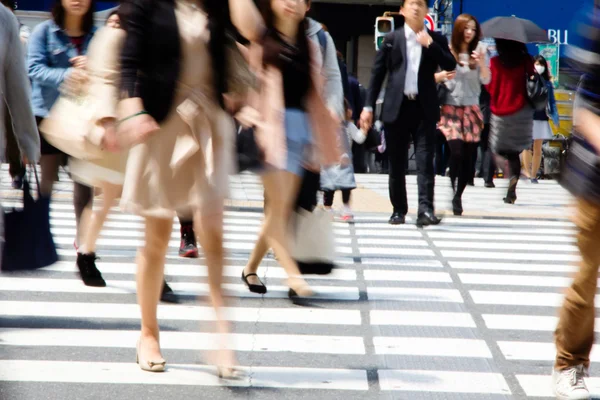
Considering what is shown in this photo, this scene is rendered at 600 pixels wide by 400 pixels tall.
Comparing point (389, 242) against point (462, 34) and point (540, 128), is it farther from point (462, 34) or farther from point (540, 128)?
point (540, 128)

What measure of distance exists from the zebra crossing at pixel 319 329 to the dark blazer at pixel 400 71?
63.0 inches

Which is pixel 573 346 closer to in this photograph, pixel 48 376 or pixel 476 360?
pixel 476 360

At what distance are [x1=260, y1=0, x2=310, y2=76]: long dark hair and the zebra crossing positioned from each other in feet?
4.13

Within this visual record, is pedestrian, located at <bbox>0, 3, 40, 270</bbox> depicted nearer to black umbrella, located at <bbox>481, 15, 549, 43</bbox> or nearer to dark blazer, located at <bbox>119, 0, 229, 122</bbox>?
dark blazer, located at <bbox>119, 0, 229, 122</bbox>

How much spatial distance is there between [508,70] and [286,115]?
6.91 m

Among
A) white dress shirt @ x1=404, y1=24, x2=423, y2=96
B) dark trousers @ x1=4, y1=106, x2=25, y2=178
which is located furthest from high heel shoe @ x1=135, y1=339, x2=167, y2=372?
white dress shirt @ x1=404, y1=24, x2=423, y2=96

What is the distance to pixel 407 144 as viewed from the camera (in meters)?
10.6

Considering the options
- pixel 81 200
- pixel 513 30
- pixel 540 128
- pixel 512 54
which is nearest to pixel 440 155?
pixel 540 128

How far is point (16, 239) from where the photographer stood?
17.7 ft

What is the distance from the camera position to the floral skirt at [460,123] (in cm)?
1173

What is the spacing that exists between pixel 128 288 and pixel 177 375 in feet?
7.59

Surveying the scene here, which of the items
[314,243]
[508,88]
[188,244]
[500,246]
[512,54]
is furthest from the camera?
[512,54]

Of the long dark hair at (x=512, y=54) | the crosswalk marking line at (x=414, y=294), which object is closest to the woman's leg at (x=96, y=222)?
the crosswalk marking line at (x=414, y=294)

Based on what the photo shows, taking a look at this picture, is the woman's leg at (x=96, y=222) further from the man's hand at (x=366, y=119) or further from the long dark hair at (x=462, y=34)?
the long dark hair at (x=462, y=34)
